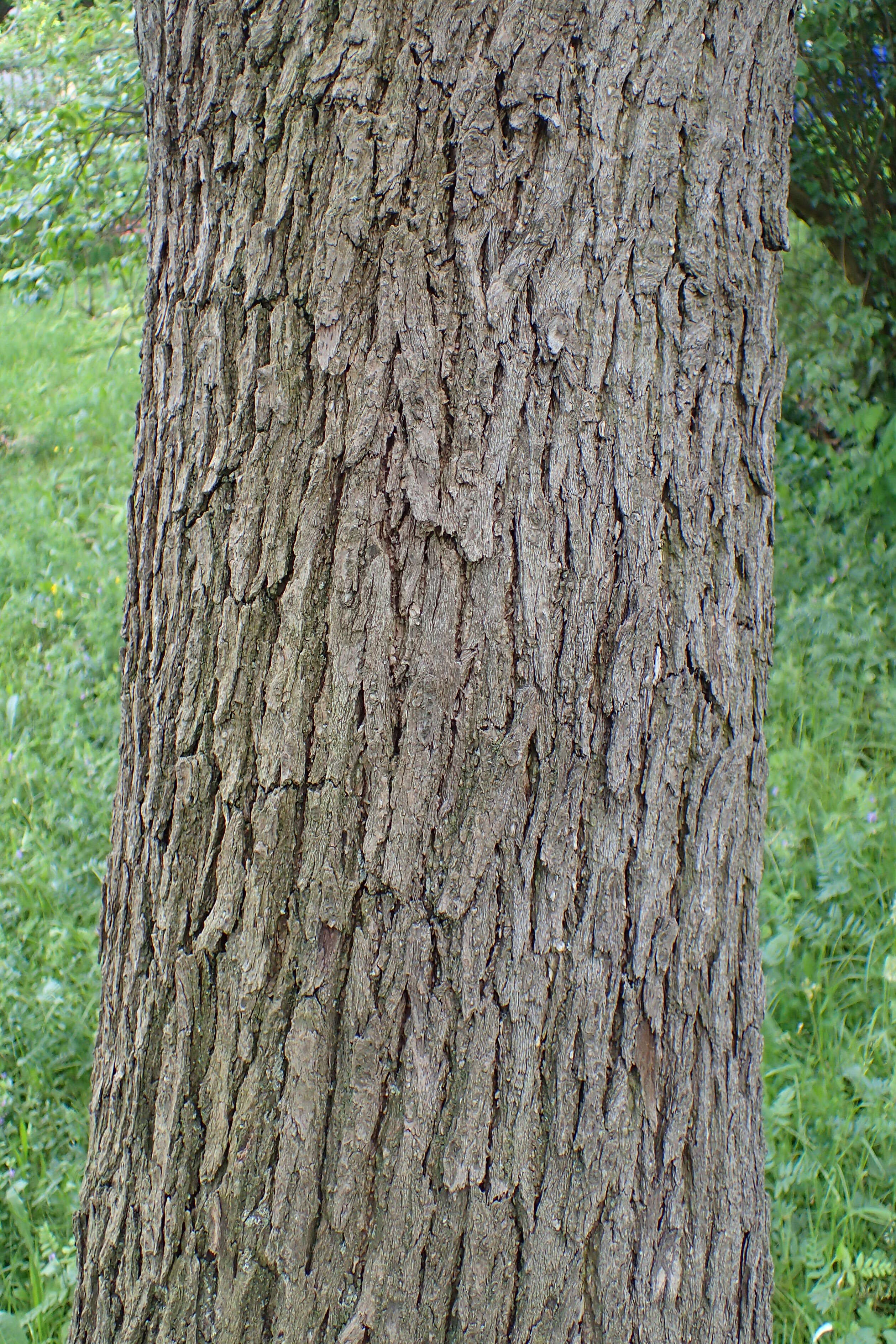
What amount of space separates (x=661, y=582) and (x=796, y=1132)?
1.72 meters

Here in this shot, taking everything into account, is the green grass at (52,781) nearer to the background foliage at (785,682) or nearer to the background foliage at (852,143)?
the background foliage at (785,682)

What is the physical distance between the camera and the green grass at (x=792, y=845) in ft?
7.18

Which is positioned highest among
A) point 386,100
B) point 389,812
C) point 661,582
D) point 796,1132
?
point 386,100

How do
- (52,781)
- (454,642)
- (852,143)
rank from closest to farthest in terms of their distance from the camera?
(454,642)
(52,781)
(852,143)

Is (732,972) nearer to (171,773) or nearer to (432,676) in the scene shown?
(432,676)

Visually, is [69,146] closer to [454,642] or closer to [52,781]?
[52,781]

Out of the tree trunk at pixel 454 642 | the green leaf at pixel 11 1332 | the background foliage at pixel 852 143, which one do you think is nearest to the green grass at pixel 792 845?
the green leaf at pixel 11 1332

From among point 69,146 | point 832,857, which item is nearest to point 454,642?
point 832,857

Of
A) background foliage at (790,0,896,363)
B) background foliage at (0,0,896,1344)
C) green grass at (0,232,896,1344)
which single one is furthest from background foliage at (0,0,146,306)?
background foliage at (790,0,896,363)

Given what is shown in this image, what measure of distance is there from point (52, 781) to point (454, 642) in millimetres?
2854

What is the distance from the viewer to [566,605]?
120cm

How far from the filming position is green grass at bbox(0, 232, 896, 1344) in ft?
7.18

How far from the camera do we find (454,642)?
46.6 inches

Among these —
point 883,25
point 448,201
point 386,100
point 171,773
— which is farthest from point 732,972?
point 883,25
